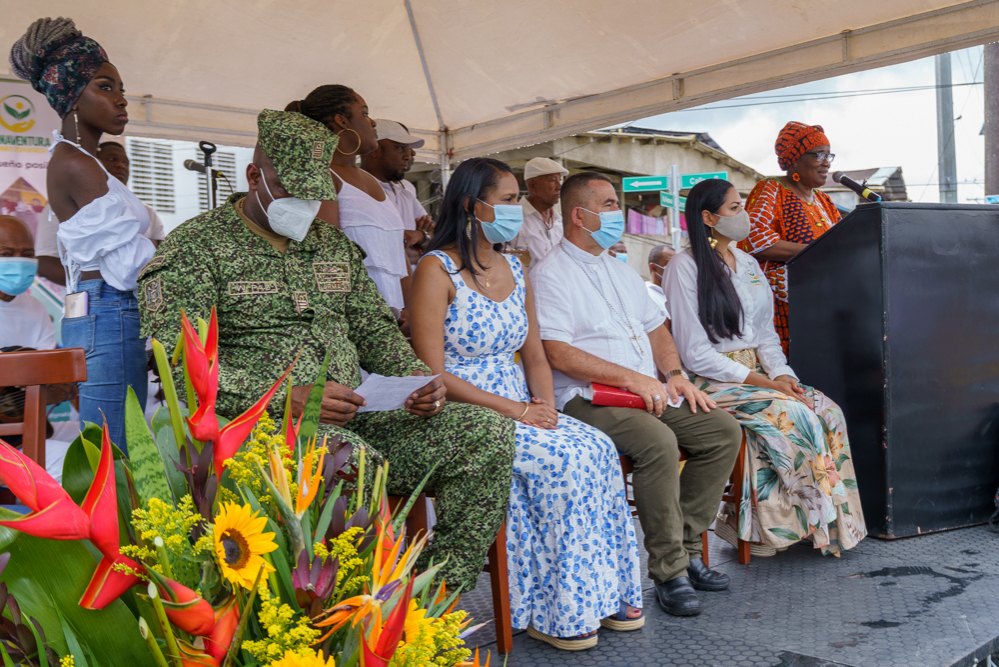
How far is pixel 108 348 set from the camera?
2.56 m

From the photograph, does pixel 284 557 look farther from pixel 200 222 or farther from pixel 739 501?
pixel 739 501

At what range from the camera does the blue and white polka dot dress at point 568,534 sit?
8.27 feet

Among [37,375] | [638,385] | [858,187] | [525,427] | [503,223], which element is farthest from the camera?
[858,187]

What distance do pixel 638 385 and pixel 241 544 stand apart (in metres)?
2.48

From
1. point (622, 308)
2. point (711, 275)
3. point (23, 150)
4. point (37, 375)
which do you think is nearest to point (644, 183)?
point (711, 275)

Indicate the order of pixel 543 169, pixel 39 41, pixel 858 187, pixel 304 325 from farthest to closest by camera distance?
pixel 543 169
pixel 858 187
pixel 39 41
pixel 304 325

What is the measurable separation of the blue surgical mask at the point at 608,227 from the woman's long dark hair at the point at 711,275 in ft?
1.78

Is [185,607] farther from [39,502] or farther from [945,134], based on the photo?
[945,134]

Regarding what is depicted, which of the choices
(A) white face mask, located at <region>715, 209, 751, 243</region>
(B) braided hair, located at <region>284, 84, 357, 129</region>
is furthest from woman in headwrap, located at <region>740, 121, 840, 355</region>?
(B) braided hair, located at <region>284, 84, 357, 129</region>

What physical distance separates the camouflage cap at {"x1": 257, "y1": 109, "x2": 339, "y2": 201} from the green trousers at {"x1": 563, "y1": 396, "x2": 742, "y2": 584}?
1.28m

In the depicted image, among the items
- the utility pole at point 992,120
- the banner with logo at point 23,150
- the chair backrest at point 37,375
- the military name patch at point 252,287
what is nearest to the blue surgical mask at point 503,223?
the military name patch at point 252,287

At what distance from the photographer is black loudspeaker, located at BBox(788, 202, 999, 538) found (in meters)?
3.50

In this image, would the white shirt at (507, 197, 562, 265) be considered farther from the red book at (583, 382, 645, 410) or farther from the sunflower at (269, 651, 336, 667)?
the sunflower at (269, 651, 336, 667)

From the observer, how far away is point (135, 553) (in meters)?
0.63
